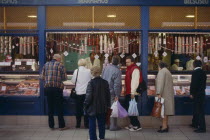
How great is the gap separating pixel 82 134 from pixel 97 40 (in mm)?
2684

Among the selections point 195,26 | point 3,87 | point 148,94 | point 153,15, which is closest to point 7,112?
point 3,87

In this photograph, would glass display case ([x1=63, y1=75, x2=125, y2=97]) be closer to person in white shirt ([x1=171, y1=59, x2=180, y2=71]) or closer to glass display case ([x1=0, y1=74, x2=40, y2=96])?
glass display case ([x1=0, y1=74, x2=40, y2=96])

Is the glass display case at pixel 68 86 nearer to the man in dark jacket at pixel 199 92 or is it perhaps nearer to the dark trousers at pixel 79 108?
the dark trousers at pixel 79 108

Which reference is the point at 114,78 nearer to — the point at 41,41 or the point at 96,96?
the point at 96,96

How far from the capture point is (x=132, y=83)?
9.88 m

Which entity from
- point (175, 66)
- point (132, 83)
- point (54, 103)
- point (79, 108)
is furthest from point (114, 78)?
point (175, 66)

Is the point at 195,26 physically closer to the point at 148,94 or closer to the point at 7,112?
the point at 148,94

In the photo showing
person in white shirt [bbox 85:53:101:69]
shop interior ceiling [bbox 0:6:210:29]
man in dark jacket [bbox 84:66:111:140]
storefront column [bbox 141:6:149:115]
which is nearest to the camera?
man in dark jacket [bbox 84:66:111:140]

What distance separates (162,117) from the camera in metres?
9.80

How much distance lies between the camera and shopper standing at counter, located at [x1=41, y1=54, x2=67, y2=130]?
983 cm

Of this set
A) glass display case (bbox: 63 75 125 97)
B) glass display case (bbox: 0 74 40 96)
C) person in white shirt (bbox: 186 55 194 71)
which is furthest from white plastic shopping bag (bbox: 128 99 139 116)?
glass display case (bbox: 0 74 40 96)

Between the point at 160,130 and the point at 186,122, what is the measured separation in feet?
3.24

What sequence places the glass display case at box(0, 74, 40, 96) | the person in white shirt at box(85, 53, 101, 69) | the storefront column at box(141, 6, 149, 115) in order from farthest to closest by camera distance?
1. the person in white shirt at box(85, 53, 101, 69)
2. the glass display case at box(0, 74, 40, 96)
3. the storefront column at box(141, 6, 149, 115)

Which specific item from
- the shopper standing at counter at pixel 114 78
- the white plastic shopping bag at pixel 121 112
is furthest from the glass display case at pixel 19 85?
the white plastic shopping bag at pixel 121 112
